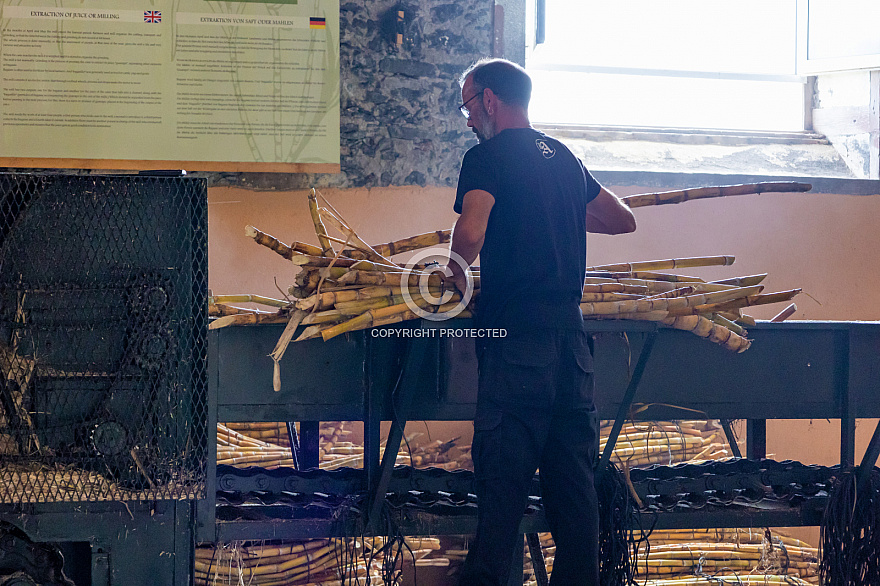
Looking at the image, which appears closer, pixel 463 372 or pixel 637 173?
pixel 463 372

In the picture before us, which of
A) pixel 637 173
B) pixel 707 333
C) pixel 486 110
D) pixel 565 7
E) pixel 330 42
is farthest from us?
pixel 565 7


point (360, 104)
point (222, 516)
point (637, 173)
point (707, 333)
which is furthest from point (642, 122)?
point (222, 516)

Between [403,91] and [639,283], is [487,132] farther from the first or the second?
[403,91]

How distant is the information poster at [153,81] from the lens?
12.7 feet

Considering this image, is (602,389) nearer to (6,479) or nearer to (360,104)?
(6,479)

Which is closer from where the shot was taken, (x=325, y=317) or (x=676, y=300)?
(x=325, y=317)

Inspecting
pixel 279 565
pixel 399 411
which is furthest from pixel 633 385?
pixel 279 565

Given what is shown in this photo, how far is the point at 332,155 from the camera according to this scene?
4215 millimetres

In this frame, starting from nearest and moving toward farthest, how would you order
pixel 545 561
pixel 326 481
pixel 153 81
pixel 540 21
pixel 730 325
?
pixel 730 325 < pixel 326 481 < pixel 545 561 < pixel 153 81 < pixel 540 21

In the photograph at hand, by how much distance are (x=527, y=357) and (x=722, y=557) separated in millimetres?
2497

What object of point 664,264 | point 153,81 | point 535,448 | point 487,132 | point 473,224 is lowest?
point 535,448

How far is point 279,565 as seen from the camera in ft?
10.9

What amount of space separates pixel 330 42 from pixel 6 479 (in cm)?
303

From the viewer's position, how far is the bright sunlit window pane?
5.18 metres
